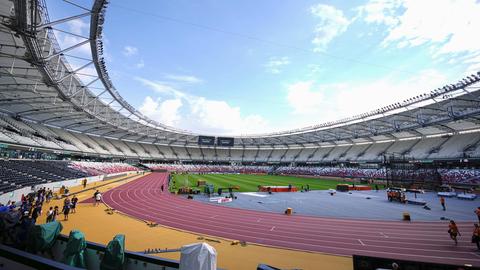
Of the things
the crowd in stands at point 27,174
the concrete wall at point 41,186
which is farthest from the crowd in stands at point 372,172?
the crowd in stands at point 27,174

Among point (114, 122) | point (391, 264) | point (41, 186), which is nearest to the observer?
point (391, 264)

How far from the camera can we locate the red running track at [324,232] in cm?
1073

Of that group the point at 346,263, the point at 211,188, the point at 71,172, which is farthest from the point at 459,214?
the point at 71,172

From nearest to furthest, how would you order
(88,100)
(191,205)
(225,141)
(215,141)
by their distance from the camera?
(191,205)
(88,100)
(215,141)
(225,141)

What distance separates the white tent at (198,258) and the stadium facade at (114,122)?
13507mm

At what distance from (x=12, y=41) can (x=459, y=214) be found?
35607 millimetres

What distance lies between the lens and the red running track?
1073 cm

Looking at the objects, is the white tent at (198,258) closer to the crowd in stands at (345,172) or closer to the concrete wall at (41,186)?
the concrete wall at (41,186)

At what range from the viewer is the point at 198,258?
3719 mm

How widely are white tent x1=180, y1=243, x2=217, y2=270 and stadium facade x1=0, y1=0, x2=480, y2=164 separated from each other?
13.5 meters

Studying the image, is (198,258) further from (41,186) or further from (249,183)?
(249,183)

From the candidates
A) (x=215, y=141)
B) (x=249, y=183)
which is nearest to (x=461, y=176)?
(x=249, y=183)

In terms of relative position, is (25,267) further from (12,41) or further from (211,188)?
(211,188)

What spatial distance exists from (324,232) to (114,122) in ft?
151
